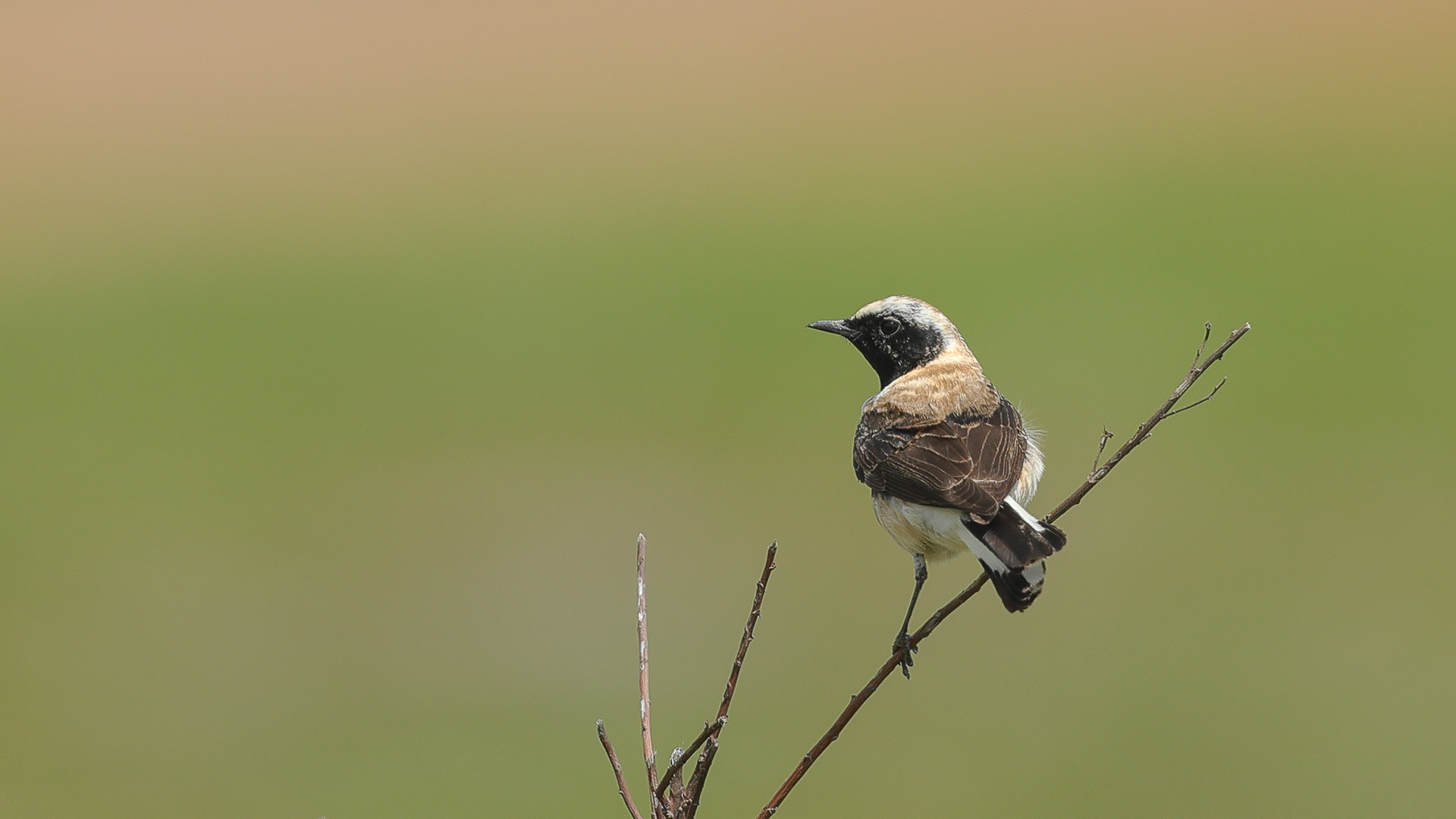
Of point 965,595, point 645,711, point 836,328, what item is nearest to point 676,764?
point 645,711

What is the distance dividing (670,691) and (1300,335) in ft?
35.7

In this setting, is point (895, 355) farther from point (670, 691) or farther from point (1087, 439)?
point (1087, 439)

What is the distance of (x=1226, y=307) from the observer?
1758 centimetres

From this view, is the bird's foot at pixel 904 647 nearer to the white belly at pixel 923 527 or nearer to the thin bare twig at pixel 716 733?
the white belly at pixel 923 527

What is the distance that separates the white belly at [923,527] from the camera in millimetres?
4598

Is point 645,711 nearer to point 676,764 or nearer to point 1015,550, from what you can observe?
point 676,764

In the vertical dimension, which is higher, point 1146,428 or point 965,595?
point 1146,428

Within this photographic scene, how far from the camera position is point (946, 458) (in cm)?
477

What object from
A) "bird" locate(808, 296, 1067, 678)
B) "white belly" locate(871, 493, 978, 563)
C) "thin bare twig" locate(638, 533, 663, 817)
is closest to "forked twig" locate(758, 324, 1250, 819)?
"bird" locate(808, 296, 1067, 678)

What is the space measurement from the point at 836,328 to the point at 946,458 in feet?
4.90

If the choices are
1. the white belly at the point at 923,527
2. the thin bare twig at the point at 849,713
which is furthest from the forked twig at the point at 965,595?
the white belly at the point at 923,527

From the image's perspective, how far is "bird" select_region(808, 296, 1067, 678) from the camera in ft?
13.3

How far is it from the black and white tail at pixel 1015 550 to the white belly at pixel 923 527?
0.21m

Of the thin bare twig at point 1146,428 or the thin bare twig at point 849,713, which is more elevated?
the thin bare twig at point 1146,428
